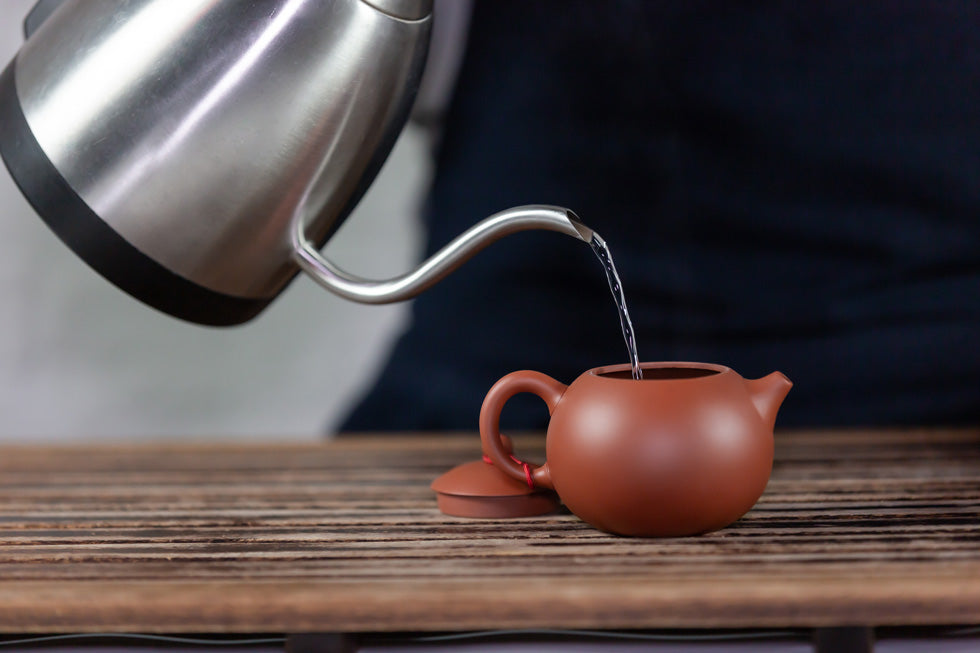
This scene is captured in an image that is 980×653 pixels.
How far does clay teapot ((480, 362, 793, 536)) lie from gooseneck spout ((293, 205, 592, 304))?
10cm

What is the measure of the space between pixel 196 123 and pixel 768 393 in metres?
0.39

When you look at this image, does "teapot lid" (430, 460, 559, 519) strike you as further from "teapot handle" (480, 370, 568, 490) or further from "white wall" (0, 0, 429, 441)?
"white wall" (0, 0, 429, 441)

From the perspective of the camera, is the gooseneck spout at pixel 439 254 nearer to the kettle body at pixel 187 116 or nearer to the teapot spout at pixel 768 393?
the kettle body at pixel 187 116

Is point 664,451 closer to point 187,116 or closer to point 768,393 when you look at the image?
point 768,393

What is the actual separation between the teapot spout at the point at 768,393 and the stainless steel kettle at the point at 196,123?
0.14m

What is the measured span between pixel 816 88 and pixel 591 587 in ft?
2.29

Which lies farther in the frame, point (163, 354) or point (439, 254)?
point (163, 354)

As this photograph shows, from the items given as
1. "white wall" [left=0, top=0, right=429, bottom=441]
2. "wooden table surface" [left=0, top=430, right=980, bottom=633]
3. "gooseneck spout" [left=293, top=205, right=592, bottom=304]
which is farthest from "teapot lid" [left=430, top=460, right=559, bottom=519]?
"white wall" [left=0, top=0, right=429, bottom=441]

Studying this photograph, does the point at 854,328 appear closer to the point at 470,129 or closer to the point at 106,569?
the point at 470,129

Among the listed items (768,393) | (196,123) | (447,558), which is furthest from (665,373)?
(196,123)

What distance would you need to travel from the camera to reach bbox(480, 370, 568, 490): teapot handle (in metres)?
0.60

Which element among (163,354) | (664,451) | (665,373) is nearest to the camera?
(664,451)

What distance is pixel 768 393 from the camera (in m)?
0.57

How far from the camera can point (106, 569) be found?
54 centimetres
